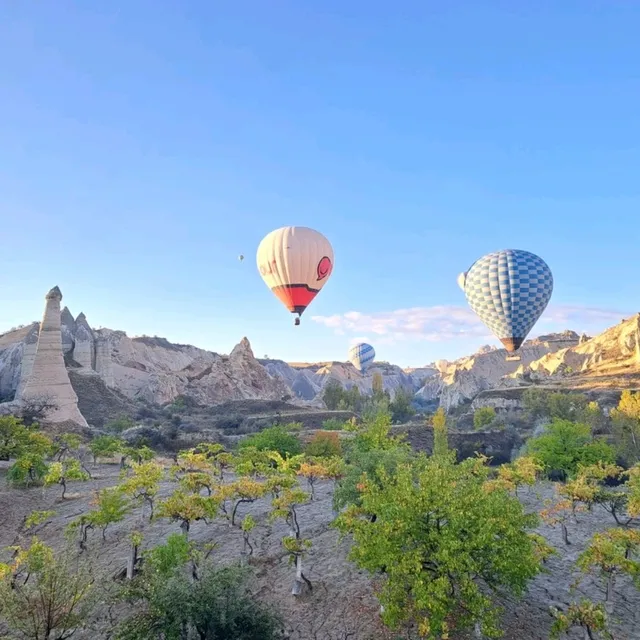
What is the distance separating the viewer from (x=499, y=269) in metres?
38.5

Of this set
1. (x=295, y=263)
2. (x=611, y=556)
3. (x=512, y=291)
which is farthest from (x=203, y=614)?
(x=512, y=291)

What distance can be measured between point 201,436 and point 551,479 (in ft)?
87.6

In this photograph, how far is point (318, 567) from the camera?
12945 mm

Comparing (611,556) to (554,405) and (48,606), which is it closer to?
(48,606)

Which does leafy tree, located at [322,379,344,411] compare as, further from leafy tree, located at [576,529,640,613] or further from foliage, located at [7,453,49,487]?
leafy tree, located at [576,529,640,613]

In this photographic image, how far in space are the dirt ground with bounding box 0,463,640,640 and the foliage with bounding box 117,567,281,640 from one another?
1.87 m

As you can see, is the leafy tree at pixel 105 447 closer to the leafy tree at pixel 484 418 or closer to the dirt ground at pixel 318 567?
the dirt ground at pixel 318 567

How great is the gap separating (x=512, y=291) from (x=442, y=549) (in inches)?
1318

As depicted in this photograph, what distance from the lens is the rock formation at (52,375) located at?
136 ft

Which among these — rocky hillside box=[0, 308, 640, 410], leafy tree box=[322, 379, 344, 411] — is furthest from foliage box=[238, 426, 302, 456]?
leafy tree box=[322, 379, 344, 411]

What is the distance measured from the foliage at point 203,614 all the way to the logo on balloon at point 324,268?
22076 mm

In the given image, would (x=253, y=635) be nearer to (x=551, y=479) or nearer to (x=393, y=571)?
(x=393, y=571)

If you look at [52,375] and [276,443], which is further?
[52,375]

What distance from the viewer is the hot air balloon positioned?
2836cm
